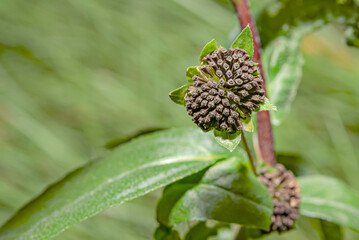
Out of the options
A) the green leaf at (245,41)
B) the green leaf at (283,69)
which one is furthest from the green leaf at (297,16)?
the green leaf at (245,41)

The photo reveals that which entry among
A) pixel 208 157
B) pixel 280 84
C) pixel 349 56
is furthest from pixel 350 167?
pixel 208 157

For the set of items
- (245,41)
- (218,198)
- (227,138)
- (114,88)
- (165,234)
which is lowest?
(114,88)

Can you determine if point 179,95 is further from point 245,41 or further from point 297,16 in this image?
point 297,16

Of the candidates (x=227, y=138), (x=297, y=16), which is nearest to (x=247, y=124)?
(x=227, y=138)

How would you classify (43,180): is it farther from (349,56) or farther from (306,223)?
(349,56)

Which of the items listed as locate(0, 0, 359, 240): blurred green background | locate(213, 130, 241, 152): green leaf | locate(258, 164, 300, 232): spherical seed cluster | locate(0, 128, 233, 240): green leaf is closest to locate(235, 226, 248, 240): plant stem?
locate(258, 164, 300, 232): spherical seed cluster

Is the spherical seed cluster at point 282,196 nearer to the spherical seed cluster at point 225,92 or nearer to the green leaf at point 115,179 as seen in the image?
the green leaf at point 115,179
